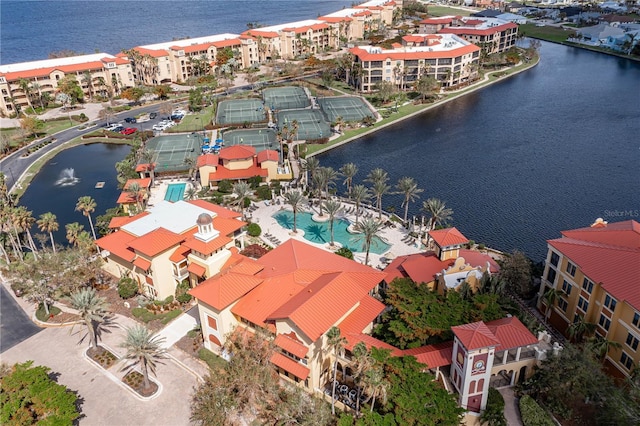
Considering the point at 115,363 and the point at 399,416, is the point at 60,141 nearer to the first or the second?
the point at 115,363

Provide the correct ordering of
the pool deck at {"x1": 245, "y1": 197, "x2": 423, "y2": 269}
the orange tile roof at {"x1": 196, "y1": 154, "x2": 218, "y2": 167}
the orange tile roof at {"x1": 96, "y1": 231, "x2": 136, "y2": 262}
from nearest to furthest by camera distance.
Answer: the orange tile roof at {"x1": 96, "y1": 231, "x2": 136, "y2": 262} < the pool deck at {"x1": 245, "y1": 197, "x2": 423, "y2": 269} < the orange tile roof at {"x1": 196, "y1": 154, "x2": 218, "y2": 167}

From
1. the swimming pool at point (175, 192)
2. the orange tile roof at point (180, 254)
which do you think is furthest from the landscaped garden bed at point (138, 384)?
the swimming pool at point (175, 192)

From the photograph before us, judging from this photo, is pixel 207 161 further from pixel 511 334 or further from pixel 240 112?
pixel 511 334

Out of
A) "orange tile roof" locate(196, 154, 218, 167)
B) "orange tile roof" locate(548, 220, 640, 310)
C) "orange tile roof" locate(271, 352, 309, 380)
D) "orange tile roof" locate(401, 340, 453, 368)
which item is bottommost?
"orange tile roof" locate(271, 352, 309, 380)

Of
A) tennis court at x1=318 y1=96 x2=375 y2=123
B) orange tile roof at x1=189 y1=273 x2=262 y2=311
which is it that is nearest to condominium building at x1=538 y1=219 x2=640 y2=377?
orange tile roof at x1=189 y1=273 x2=262 y2=311

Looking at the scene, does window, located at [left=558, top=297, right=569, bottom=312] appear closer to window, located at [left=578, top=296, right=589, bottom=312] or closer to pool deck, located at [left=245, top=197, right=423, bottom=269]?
window, located at [left=578, top=296, right=589, bottom=312]

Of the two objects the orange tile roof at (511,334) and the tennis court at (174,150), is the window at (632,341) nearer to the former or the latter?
the orange tile roof at (511,334)
